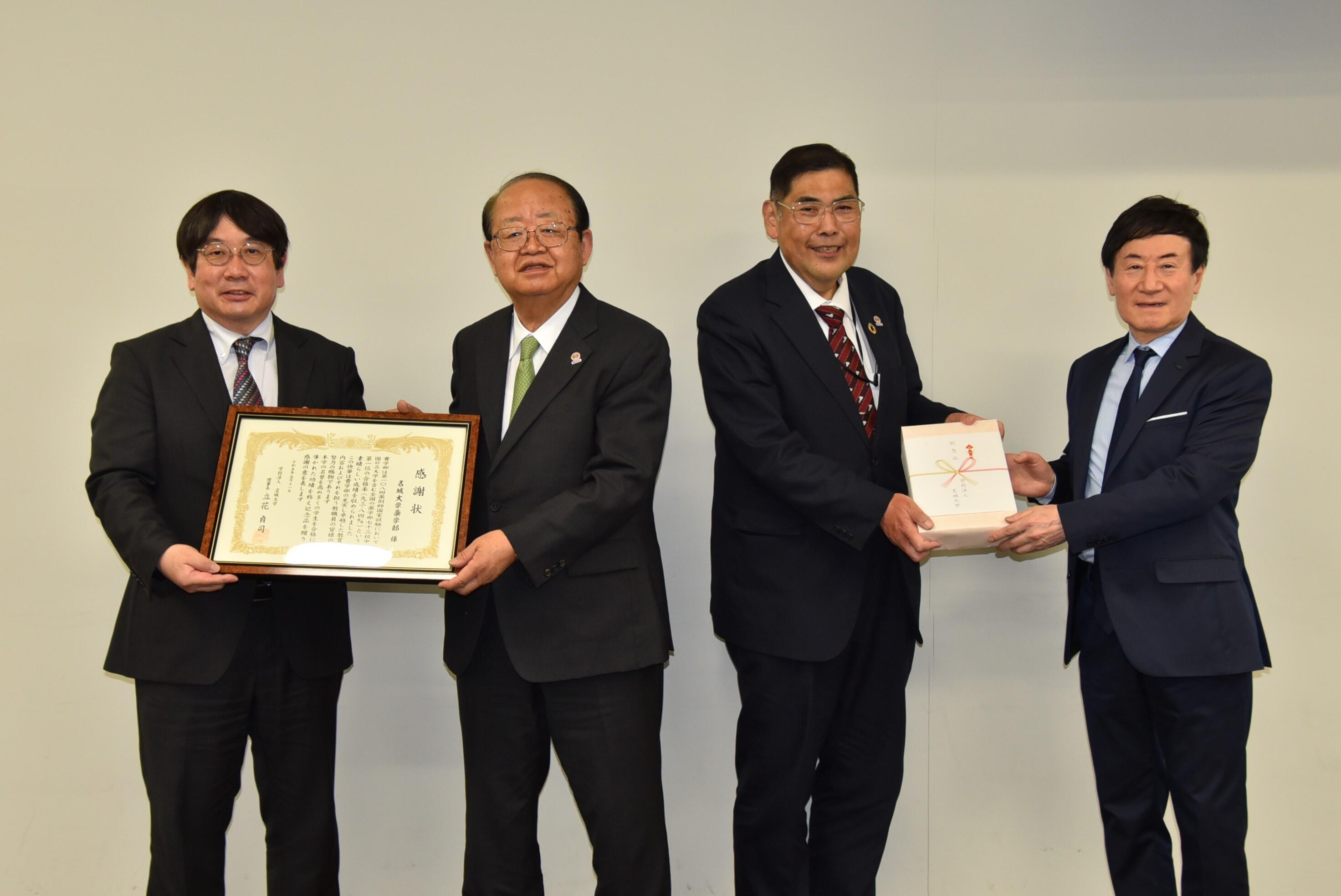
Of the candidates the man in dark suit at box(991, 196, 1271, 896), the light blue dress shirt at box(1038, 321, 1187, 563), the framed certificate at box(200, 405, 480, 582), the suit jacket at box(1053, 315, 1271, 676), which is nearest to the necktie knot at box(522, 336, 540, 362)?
the framed certificate at box(200, 405, 480, 582)

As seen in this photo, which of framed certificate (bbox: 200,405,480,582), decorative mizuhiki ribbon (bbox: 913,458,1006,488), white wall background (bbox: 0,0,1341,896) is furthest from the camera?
white wall background (bbox: 0,0,1341,896)

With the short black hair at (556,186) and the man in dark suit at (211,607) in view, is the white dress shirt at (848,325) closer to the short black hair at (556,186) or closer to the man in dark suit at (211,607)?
the short black hair at (556,186)

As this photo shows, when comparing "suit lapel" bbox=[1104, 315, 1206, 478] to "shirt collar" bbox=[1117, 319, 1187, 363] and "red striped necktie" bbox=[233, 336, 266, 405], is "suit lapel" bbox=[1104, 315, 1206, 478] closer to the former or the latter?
"shirt collar" bbox=[1117, 319, 1187, 363]

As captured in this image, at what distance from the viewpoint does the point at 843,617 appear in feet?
7.39

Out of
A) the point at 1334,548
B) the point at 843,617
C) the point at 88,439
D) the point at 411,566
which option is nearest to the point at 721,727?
the point at 843,617

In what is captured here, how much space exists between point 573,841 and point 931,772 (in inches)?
43.4

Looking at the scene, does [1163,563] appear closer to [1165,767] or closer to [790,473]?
[1165,767]

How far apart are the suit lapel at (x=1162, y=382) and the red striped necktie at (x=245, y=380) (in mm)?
1990

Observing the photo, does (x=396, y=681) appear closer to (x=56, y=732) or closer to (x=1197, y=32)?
(x=56, y=732)

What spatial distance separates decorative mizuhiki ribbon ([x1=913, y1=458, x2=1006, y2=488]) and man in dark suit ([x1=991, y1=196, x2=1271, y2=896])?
0.12 metres

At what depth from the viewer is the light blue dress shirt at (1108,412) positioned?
2328 millimetres

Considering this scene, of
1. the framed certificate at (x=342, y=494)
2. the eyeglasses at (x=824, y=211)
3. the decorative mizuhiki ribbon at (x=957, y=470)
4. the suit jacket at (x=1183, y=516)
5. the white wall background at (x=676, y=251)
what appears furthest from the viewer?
the white wall background at (x=676, y=251)

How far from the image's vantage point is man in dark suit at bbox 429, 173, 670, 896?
81.7 inches

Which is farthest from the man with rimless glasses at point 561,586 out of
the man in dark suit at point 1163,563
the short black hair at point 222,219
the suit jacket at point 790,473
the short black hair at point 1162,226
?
the short black hair at point 1162,226
